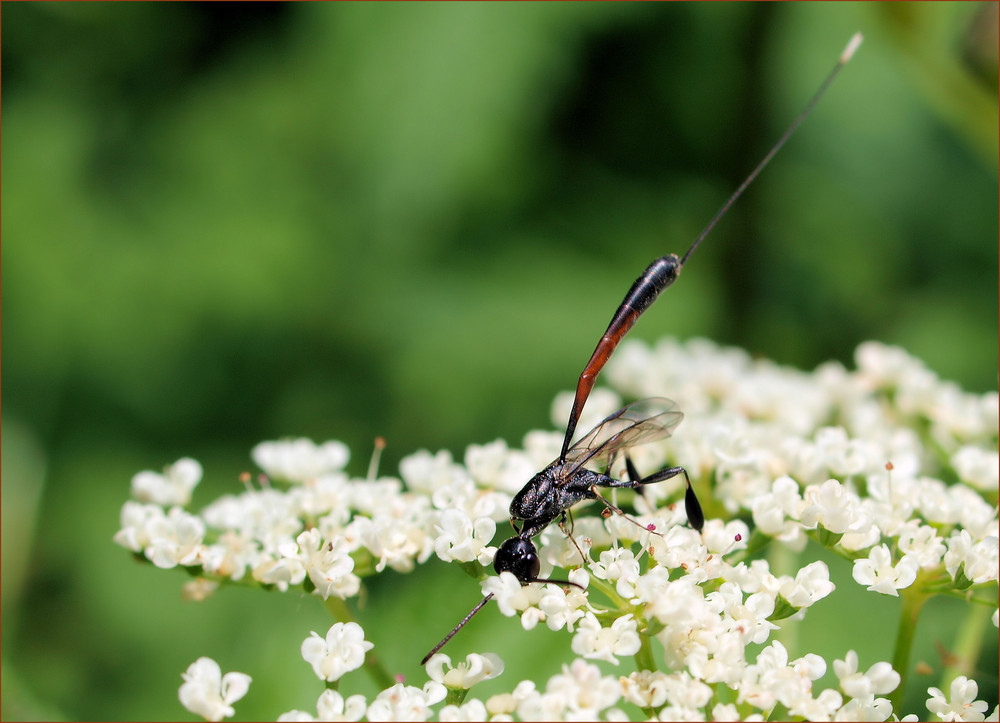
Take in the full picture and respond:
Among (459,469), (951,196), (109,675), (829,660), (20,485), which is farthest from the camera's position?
(951,196)

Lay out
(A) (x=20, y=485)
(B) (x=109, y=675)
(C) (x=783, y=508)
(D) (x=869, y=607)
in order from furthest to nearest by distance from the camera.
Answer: (A) (x=20, y=485) → (B) (x=109, y=675) → (D) (x=869, y=607) → (C) (x=783, y=508)

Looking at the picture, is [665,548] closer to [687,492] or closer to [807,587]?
[687,492]

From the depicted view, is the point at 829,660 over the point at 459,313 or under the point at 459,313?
under

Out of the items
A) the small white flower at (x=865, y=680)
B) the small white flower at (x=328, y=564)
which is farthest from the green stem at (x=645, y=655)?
the small white flower at (x=328, y=564)

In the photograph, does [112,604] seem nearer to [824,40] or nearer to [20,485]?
[20,485]

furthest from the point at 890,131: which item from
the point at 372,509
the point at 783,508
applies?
the point at 372,509

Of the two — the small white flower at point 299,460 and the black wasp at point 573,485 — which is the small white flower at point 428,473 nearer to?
the small white flower at point 299,460

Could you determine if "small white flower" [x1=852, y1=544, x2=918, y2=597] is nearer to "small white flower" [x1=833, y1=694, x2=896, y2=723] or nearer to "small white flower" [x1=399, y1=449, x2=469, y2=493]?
"small white flower" [x1=833, y1=694, x2=896, y2=723]
